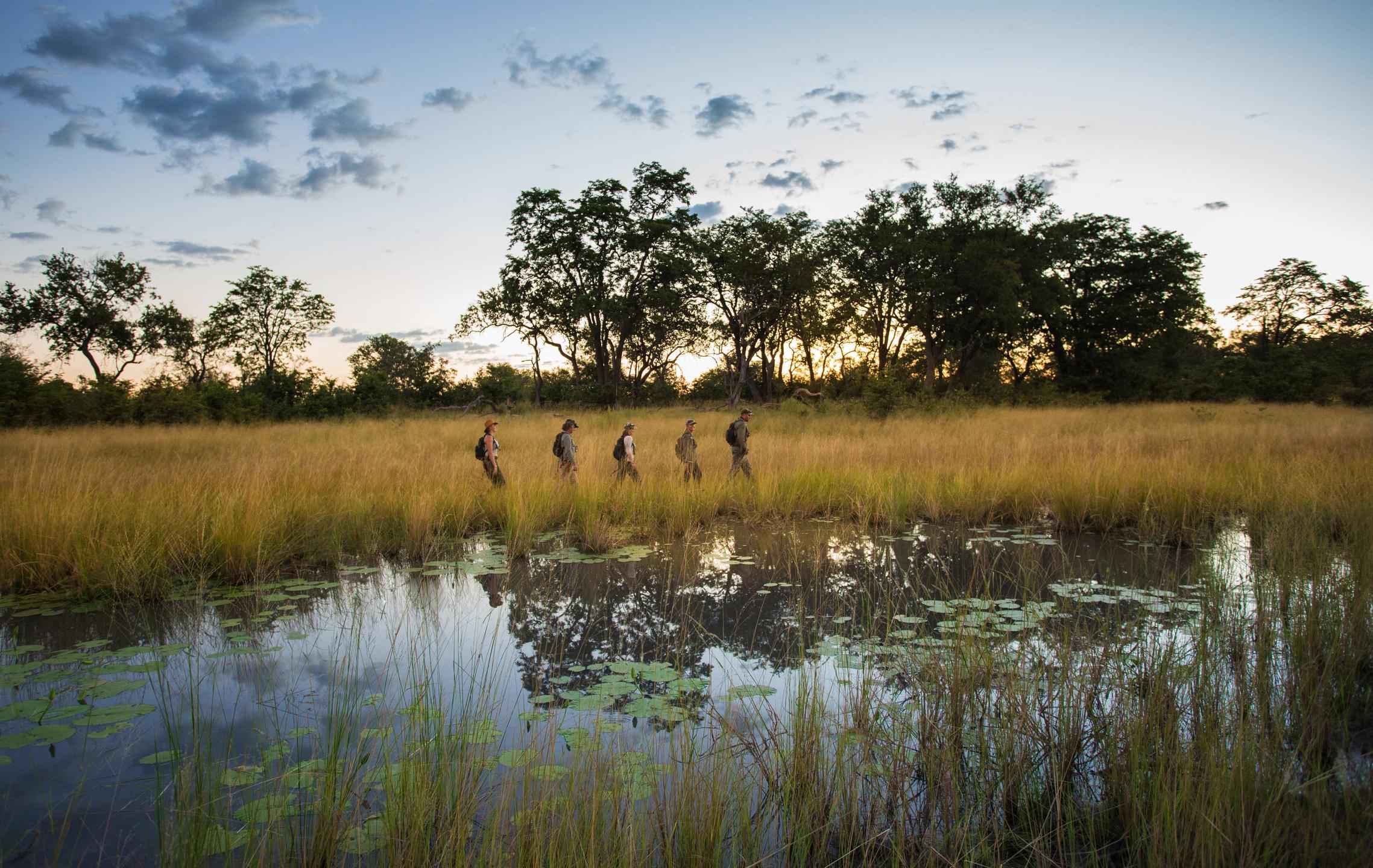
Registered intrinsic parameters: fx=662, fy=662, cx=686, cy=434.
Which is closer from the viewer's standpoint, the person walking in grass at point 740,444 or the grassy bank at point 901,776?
the grassy bank at point 901,776

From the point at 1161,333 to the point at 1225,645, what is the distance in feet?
142

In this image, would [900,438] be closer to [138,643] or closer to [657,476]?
[657,476]

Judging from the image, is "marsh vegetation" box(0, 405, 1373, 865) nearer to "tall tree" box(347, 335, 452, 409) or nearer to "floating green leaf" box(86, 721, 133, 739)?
"floating green leaf" box(86, 721, 133, 739)

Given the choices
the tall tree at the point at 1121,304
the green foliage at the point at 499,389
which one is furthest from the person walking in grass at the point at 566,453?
the tall tree at the point at 1121,304

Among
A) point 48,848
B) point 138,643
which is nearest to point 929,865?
point 48,848

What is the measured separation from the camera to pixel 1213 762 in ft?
7.62

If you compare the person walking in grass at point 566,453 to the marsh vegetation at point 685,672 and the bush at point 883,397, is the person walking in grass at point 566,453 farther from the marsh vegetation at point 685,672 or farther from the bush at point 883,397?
the bush at point 883,397

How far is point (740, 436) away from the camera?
11352 millimetres

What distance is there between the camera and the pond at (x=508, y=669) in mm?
2754

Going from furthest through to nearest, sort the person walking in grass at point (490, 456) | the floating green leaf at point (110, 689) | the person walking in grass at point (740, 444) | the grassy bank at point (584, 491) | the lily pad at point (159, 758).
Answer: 1. the person walking in grass at point (740, 444)
2. the person walking in grass at point (490, 456)
3. the grassy bank at point (584, 491)
4. the floating green leaf at point (110, 689)
5. the lily pad at point (159, 758)

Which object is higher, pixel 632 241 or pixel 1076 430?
pixel 632 241

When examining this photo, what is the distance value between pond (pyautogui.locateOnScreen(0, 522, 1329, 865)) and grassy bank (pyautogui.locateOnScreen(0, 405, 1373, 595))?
28.2 inches

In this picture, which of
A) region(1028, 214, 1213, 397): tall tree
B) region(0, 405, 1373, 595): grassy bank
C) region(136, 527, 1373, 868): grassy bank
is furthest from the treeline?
region(136, 527, 1373, 868): grassy bank

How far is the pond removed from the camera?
2.75 metres
